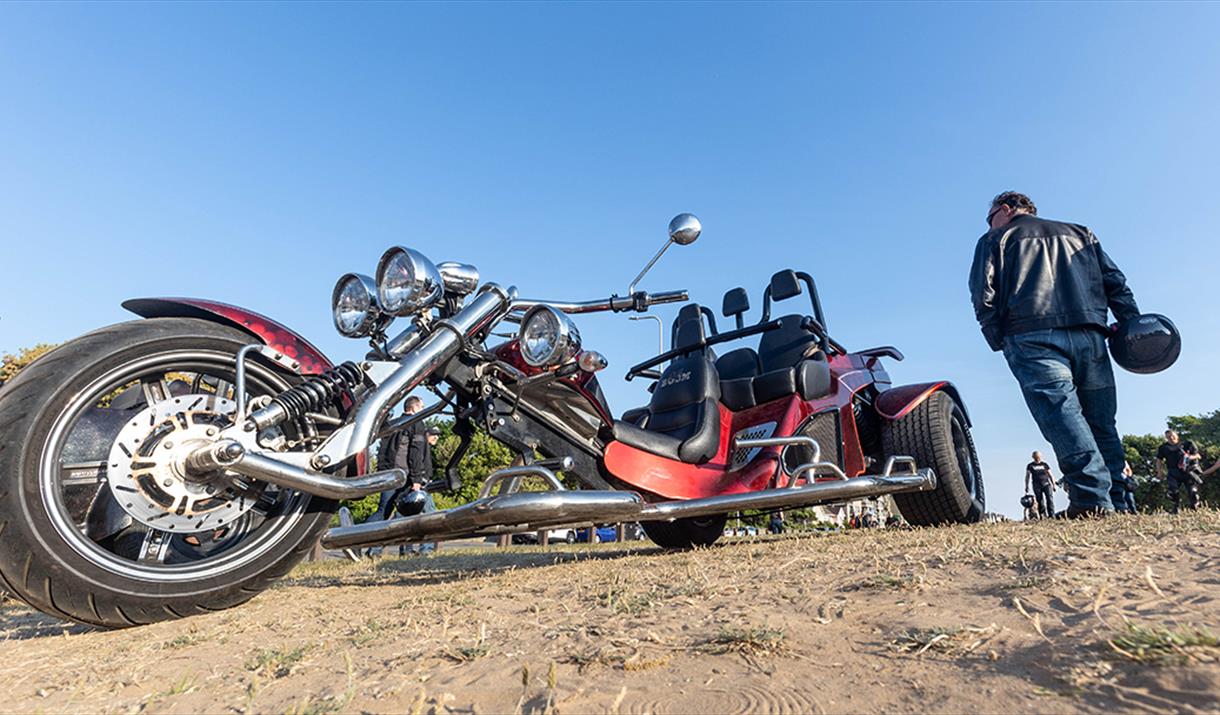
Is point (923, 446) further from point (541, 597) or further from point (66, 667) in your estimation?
point (66, 667)

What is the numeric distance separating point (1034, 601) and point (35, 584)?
8.36 ft

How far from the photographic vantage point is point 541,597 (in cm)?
258

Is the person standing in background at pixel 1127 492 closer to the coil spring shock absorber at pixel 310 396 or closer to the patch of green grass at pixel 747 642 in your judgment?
the patch of green grass at pixel 747 642

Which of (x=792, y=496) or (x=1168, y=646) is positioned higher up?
(x=792, y=496)

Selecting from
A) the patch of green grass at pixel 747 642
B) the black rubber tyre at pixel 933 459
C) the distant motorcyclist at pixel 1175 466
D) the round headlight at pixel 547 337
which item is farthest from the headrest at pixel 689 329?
the distant motorcyclist at pixel 1175 466

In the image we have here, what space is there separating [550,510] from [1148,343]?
3.55 metres

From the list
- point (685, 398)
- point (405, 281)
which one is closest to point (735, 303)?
point (685, 398)

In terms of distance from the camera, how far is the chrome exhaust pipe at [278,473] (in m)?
2.37

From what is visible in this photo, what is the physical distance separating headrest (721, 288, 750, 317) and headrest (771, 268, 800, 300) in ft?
0.92

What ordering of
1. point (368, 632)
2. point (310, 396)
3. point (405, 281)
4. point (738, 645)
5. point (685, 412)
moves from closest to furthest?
1. point (738, 645)
2. point (368, 632)
3. point (310, 396)
4. point (405, 281)
5. point (685, 412)

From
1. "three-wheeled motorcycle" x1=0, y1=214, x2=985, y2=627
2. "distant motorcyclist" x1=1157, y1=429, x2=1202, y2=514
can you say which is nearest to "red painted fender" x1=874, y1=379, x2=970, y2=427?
"three-wheeled motorcycle" x1=0, y1=214, x2=985, y2=627

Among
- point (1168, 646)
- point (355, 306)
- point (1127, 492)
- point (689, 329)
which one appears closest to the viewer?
point (1168, 646)

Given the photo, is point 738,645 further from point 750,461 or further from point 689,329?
point 689,329

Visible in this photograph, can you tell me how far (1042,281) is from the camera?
13.8ft
